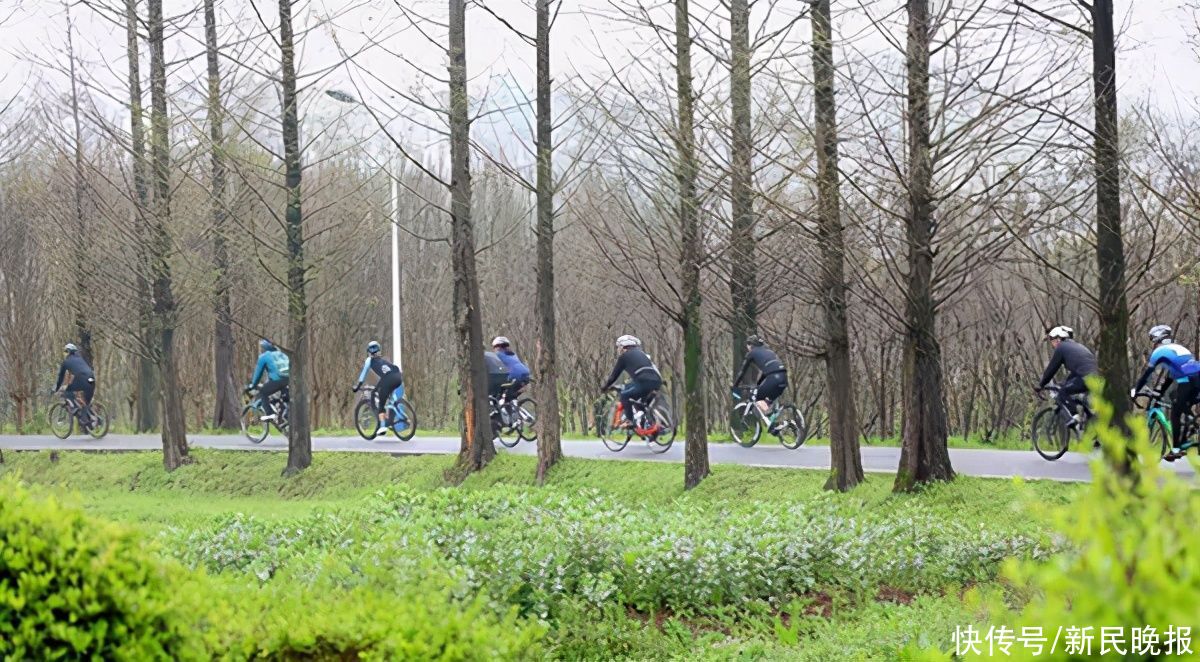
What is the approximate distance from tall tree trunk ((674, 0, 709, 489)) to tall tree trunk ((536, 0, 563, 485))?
2.43m

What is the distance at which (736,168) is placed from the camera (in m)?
14.7

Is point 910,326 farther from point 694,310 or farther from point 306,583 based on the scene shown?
point 306,583

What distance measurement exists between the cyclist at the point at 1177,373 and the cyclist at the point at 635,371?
683cm

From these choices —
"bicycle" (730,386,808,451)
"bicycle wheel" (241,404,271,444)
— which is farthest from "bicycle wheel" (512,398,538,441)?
"bicycle wheel" (241,404,271,444)

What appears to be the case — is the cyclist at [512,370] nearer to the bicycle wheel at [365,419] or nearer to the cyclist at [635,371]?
the cyclist at [635,371]

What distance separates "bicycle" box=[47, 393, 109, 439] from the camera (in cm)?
Answer: 2848

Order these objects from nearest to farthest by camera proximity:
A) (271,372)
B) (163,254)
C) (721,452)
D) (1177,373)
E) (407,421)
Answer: (1177,373)
(721,452)
(163,254)
(407,421)
(271,372)

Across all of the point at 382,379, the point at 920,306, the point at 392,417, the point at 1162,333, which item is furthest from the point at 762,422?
the point at 392,417

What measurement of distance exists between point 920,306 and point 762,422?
647cm

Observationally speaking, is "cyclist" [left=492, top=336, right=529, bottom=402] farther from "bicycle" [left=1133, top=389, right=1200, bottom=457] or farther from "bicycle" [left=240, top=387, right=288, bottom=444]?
"bicycle" [left=1133, top=389, right=1200, bottom=457]

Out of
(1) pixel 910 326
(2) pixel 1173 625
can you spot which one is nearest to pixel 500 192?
(1) pixel 910 326

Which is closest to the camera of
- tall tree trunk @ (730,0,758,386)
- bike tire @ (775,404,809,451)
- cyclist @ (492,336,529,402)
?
tall tree trunk @ (730,0,758,386)

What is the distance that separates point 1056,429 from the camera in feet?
55.3

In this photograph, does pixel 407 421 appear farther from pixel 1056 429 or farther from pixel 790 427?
pixel 1056 429
